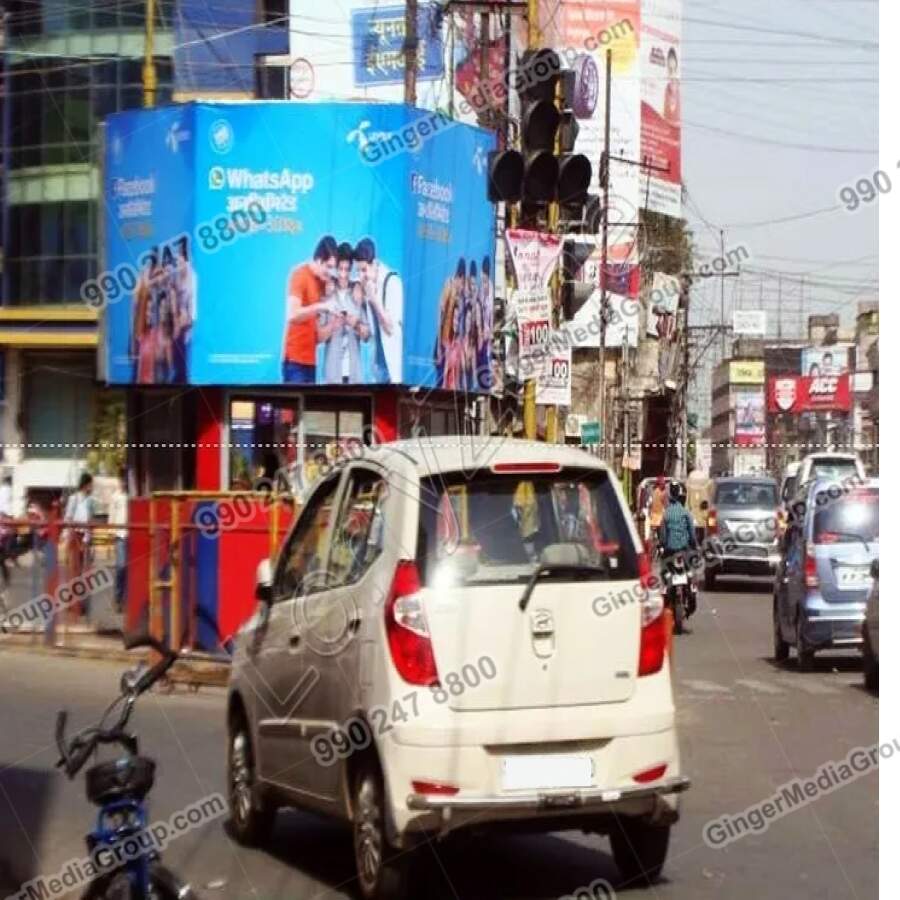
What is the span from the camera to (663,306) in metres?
70.4

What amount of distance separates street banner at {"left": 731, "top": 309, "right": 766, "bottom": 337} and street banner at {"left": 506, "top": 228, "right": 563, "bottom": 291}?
178 ft

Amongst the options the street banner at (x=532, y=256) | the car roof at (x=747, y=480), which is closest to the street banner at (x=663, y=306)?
the car roof at (x=747, y=480)

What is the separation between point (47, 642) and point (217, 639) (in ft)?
10.6

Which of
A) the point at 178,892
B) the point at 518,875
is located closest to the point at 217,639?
the point at 518,875

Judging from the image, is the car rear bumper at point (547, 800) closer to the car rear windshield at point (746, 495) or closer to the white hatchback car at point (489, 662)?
the white hatchback car at point (489, 662)

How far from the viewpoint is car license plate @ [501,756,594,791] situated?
316 inches

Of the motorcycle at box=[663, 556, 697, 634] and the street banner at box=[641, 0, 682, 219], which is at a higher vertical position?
the street banner at box=[641, 0, 682, 219]

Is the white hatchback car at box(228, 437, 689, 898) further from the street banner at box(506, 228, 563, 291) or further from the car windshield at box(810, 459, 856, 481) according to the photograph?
the car windshield at box(810, 459, 856, 481)

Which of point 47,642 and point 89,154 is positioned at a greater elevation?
point 89,154

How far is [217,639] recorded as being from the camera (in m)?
16.9

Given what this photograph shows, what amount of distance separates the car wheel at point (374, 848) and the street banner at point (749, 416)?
10363 centimetres

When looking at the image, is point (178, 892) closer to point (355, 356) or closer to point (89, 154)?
point (355, 356)

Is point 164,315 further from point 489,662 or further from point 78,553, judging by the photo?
point 489,662

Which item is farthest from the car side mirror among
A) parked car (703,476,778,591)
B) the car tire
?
parked car (703,476,778,591)
